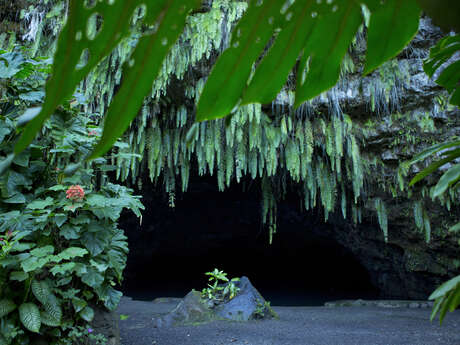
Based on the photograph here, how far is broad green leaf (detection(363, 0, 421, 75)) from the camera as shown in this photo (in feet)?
0.99

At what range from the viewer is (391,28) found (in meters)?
0.32

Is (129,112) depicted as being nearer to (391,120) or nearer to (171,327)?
(171,327)

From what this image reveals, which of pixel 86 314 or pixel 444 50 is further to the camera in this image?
pixel 86 314

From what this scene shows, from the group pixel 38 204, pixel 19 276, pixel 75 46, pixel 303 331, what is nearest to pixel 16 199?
pixel 38 204

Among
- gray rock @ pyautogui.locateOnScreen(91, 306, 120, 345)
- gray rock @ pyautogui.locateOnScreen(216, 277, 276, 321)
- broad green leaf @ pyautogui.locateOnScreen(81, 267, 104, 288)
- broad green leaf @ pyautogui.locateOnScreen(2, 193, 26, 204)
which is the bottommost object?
gray rock @ pyautogui.locateOnScreen(216, 277, 276, 321)

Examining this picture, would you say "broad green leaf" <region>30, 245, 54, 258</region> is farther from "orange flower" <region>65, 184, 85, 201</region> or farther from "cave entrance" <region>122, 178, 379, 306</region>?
"cave entrance" <region>122, 178, 379, 306</region>

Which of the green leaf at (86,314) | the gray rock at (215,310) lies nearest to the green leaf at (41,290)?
the green leaf at (86,314)

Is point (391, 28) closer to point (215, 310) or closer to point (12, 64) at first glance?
point (12, 64)

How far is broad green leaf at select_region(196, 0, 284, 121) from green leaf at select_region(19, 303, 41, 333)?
212cm

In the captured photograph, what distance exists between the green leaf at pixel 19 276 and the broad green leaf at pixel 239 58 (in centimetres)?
215

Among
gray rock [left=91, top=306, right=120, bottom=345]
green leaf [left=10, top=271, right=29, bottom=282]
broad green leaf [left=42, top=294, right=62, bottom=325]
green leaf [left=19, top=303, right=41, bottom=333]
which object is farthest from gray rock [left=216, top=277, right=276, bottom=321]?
green leaf [left=10, top=271, right=29, bottom=282]

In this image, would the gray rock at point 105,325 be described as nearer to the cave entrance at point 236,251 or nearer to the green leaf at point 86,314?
the green leaf at point 86,314

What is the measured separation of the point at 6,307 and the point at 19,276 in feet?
0.62

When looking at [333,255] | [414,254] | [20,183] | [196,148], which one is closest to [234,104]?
[20,183]
